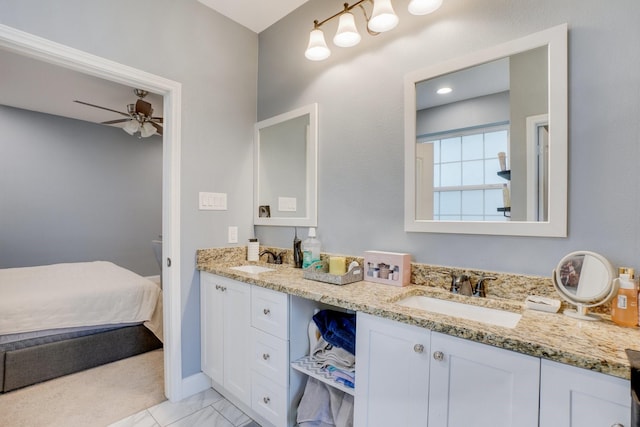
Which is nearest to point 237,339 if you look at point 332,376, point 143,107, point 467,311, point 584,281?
point 332,376

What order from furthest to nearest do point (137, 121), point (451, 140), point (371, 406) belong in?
1. point (137, 121)
2. point (451, 140)
3. point (371, 406)

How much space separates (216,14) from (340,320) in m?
2.16

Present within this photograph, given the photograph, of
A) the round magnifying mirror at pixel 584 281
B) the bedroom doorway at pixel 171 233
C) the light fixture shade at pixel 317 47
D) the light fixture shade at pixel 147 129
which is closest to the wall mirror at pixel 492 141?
the round magnifying mirror at pixel 584 281

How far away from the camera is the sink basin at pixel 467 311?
3.95 ft

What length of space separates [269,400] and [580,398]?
1.29 meters

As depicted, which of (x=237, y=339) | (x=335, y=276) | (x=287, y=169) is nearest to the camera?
(x=335, y=276)

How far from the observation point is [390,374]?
3.76ft

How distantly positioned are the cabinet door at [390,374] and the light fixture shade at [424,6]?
4.41 feet

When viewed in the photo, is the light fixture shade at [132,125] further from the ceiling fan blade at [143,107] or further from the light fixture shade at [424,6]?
the light fixture shade at [424,6]

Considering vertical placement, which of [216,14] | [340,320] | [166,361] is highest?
[216,14]

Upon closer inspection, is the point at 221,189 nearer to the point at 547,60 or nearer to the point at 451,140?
the point at 451,140

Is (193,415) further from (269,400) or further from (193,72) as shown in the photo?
(193,72)

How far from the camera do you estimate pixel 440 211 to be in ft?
4.89

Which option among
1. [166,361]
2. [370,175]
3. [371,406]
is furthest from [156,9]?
[371,406]
